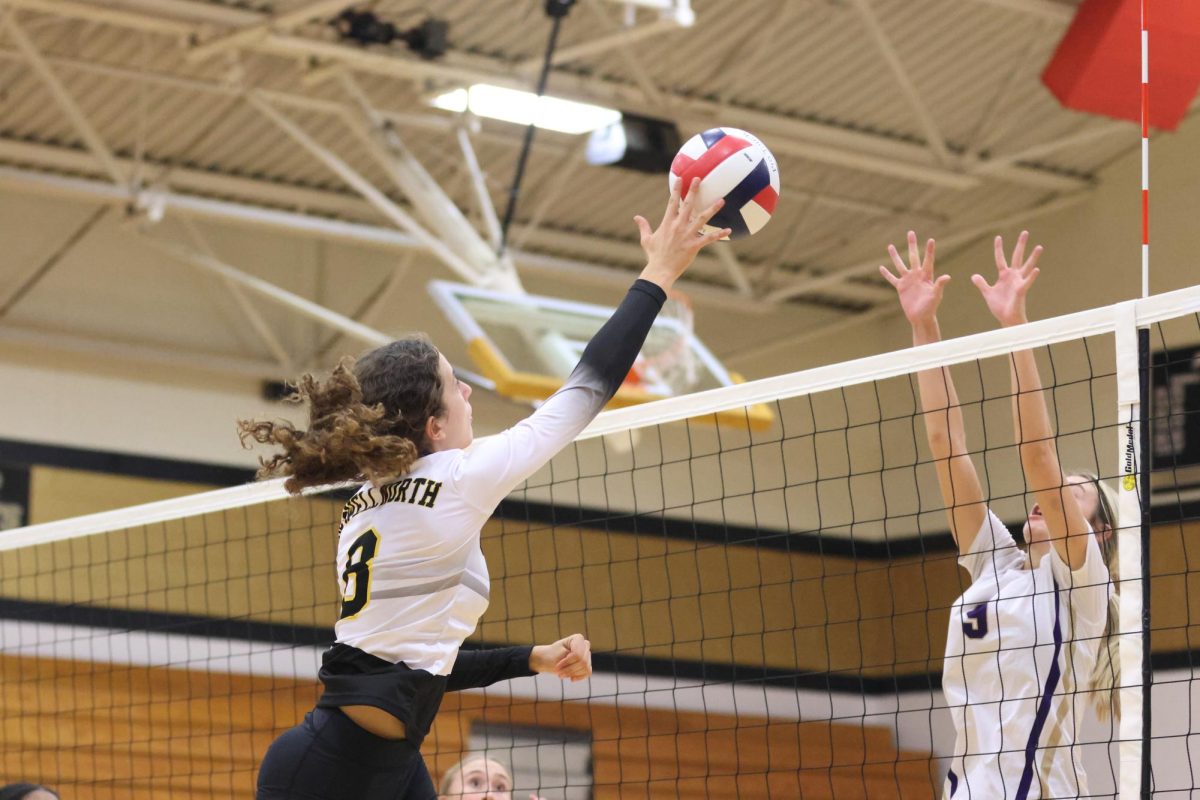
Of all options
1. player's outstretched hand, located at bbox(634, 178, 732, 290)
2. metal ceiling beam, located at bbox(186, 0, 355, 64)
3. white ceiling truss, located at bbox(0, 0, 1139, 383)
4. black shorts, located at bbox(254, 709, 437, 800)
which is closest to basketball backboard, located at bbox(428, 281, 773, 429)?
white ceiling truss, located at bbox(0, 0, 1139, 383)

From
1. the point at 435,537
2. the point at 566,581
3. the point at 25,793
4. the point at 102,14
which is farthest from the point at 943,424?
the point at 566,581

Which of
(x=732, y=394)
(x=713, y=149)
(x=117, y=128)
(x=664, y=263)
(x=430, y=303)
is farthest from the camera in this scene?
(x=430, y=303)

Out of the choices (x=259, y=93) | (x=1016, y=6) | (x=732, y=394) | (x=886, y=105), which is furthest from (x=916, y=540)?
(x=732, y=394)

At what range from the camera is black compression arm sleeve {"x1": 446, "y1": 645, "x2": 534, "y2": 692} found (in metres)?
3.80

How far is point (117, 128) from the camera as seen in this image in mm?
13297

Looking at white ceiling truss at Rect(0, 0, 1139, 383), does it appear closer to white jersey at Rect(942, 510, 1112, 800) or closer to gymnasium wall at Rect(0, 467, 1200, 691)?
gymnasium wall at Rect(0, 467, 1200, 691)

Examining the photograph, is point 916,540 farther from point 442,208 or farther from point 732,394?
point 732,394

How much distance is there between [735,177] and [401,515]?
1622mm

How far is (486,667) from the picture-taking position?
150 inches

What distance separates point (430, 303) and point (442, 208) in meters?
3.42

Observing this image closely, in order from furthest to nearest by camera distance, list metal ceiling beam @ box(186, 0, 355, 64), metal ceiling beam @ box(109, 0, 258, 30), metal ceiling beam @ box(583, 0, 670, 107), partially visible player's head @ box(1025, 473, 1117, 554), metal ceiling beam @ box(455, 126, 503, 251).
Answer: metal ceiling beam @ box(455, 126, 503, 251) → metal ceiling beam @ box(583, 0, 670, 107) → metal ceiling beam @ box(109, 0, 258, 30) → metal ceiling beam @ box(186, 0, 355, 64) → partially visible player's head @ box(1025, 473, 1117, 554)

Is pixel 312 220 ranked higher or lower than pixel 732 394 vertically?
higher

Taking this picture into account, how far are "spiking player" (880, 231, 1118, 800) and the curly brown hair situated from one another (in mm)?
1361

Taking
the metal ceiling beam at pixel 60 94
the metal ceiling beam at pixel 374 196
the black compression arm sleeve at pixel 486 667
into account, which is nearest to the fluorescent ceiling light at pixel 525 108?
the metal ceiling beam at pixel 374 196
